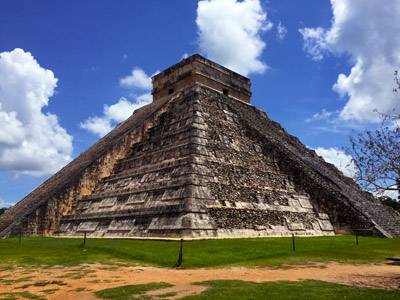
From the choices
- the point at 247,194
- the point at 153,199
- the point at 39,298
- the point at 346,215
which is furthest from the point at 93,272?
the point at 346,215

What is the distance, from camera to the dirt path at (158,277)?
827cm

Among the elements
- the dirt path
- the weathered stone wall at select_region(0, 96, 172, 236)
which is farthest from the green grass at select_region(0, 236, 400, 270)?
the weathered stone wall at select_region(0, 96, 172, 236)

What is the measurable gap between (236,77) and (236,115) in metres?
5.85

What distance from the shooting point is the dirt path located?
8266mm

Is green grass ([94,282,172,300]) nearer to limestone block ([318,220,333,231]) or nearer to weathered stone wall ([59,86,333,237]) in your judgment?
weathered stone wall ([59,86,333,237])

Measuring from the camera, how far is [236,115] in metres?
24.8

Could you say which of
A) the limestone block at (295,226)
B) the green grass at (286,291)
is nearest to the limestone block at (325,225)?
the limestone block at (295,226)

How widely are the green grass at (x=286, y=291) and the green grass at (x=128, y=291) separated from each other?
99 cm

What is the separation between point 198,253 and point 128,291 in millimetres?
4514

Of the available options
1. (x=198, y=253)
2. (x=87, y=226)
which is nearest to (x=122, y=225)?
(x=87, y=226)

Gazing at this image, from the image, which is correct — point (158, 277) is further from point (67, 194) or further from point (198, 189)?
point (67, 194)

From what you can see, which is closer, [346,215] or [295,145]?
[346,215]

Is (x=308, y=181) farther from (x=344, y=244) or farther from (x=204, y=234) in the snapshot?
(x=204, y=234)

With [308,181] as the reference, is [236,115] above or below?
above
